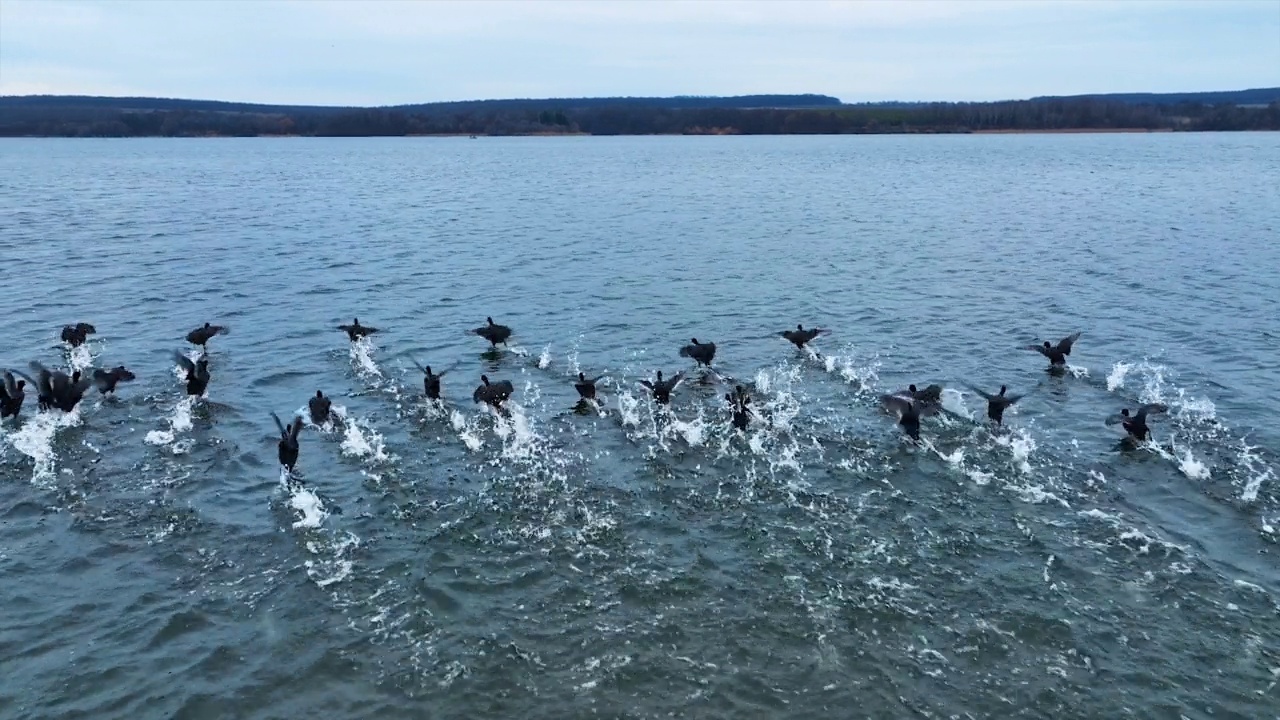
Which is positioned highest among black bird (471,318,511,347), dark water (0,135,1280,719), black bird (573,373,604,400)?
black bird (471,318,511,347)

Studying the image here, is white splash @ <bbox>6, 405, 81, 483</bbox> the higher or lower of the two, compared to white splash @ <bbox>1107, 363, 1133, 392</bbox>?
lower

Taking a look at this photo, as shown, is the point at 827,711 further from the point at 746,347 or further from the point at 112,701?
the point at 746,347

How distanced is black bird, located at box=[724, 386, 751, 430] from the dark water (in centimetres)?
28

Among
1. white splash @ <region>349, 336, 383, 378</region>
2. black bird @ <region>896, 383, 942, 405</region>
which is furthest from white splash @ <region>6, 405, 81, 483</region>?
black bird @ <region>896, 383, 942, 405</region>

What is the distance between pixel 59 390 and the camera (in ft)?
66.7

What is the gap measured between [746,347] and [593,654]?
16.0 meters

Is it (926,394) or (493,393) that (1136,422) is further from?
(493,393)

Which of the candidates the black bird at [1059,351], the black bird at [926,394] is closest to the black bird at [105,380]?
the black bird at [926,394]

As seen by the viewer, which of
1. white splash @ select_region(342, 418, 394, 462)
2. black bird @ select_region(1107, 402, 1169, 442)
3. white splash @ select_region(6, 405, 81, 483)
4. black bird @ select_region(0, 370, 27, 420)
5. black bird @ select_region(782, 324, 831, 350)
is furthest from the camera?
black bird @ select_region(782, 324, 831, 350)

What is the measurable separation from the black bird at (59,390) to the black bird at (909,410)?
55.7 feet

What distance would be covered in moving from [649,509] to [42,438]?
1259 centimetres

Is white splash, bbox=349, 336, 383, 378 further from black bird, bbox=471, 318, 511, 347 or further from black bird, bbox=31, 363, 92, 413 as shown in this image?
black bird, bbox=31, 363, 92, 413

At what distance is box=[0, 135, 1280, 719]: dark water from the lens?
12.0m

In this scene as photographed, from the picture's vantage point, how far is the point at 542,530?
621 inches
